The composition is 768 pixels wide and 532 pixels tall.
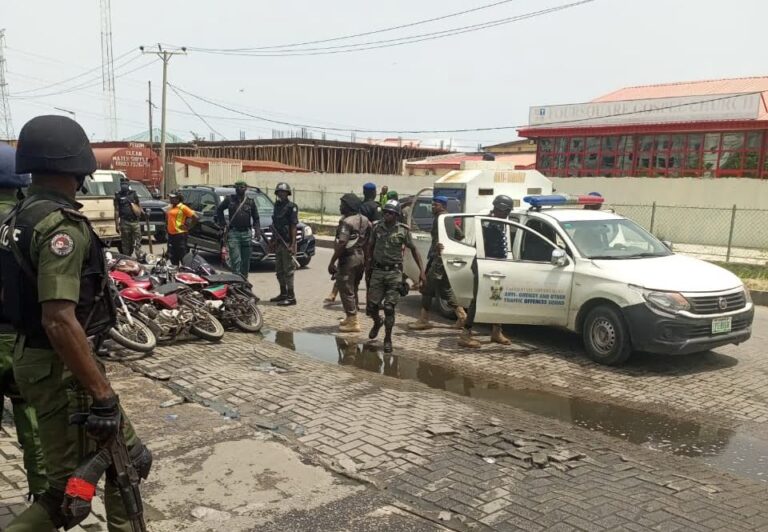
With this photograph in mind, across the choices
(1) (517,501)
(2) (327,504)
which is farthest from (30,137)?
(1) (517,501)

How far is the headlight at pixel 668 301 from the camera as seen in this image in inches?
247

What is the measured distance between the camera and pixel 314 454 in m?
4.24

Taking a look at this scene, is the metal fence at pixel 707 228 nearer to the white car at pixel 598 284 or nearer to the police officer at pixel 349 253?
the white car at pixel 598 284

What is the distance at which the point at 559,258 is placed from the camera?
7.11 meters

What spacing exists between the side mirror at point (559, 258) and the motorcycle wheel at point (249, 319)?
3.62 m

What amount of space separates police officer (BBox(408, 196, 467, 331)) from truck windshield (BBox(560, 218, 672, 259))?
5.10ft

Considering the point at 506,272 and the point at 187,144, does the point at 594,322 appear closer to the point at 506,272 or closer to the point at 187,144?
the point at 506,272

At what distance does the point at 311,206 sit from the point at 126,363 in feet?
79.0

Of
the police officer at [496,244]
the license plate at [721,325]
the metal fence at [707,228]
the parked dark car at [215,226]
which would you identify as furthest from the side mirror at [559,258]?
the metal fence at [707,228]

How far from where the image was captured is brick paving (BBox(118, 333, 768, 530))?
11.5 feet

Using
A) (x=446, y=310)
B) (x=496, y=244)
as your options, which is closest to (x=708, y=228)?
(x=446, y=310)

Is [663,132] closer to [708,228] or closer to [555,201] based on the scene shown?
[708,228]

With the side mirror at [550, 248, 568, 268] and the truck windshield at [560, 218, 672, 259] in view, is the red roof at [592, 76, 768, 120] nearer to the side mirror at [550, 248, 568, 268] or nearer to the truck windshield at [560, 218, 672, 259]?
the truck windshield at [560, 218, 672, 259]

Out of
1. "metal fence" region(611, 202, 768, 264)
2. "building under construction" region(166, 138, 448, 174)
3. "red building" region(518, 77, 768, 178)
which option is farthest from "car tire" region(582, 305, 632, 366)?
"building under construction" region(166, 138, 448, 174)
